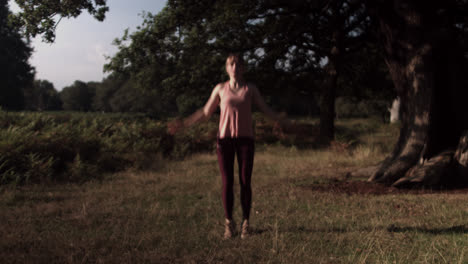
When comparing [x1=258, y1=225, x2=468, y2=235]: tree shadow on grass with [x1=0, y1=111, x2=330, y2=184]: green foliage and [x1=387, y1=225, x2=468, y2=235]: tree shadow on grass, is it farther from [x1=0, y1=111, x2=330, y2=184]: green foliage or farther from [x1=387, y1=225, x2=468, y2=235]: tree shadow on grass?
[x1=0, y1=111, x2=330, y2=184]: green foliage

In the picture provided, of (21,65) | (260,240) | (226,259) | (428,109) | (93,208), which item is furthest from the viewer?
(21,65)

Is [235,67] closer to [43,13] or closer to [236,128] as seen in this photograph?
[236,128]

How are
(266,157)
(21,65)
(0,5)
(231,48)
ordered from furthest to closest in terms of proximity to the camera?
(21,65) → (0,5) → (231,48) → (266,157)

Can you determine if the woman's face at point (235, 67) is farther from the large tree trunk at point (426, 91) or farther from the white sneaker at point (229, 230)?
the large tree trunk at point (426, 91)

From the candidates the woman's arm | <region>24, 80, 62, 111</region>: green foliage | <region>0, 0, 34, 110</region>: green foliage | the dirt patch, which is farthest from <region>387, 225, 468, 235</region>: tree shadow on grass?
<region>24, 80, 62, 111</region>: green foliage

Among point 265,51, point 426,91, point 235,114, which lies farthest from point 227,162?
point 265,51

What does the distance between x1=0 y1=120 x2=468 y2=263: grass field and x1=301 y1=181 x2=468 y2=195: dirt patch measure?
25 millimetres

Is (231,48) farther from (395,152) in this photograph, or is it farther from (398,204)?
(398,204)

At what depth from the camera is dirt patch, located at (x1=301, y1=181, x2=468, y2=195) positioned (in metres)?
7.74

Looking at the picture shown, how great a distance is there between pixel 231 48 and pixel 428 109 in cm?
1017

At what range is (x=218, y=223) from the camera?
17.6 ft

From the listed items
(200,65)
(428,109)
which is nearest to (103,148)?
(200,65)

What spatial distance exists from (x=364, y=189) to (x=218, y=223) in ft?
13.2

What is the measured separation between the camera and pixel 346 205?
649cm
